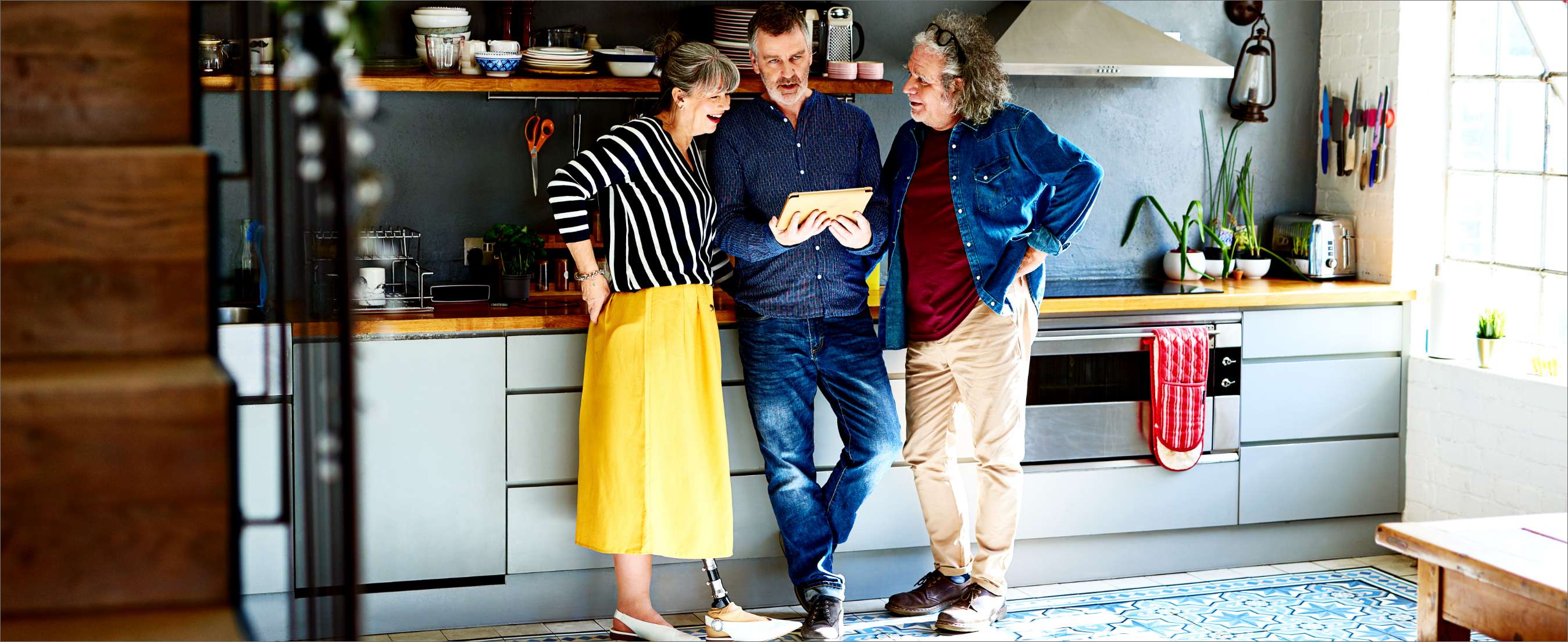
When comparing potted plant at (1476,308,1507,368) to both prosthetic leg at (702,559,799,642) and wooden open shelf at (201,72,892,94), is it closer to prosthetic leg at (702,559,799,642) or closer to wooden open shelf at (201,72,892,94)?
wooden open shelf at (201,72,892,94)

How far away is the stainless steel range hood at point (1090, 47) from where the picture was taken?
3.91m

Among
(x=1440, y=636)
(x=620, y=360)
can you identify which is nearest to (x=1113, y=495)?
(x=1440, y=636)

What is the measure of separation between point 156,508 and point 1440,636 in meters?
2.46

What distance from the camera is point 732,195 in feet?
10.3

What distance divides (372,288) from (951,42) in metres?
1.79

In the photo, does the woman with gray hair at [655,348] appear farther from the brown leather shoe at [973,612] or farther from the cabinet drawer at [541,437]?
the brown leather shoe at [973,612]

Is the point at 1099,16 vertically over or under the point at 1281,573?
over

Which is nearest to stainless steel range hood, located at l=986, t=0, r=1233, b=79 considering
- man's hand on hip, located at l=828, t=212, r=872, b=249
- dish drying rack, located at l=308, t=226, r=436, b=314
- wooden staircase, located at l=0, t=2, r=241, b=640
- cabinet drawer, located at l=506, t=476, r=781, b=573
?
man's hand on hip, located at l=828, t=212, r=872, b=249

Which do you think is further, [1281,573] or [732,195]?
[1281,573]

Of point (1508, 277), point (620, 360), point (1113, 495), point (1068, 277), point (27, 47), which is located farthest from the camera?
point (1068, 277)

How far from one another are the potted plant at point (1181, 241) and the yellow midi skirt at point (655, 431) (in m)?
1.98

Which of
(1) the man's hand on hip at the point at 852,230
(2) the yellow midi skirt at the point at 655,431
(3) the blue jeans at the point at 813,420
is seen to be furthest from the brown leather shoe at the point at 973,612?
(1) the man's hand on hip at the point at 852,230

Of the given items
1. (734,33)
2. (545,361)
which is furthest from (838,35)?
(545,361)

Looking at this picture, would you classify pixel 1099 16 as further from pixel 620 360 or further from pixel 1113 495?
pixel 620 360
